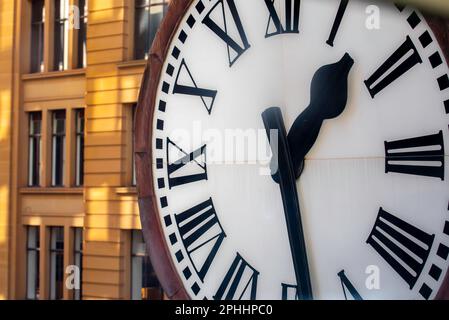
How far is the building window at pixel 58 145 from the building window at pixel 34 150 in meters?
0.18

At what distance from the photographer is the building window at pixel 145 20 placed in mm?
4789

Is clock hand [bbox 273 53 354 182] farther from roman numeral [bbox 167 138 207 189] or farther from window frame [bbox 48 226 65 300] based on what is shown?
window frame [bbox 48 226 65 300]

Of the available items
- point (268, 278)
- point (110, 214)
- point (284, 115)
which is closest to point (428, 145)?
point (284, 115)

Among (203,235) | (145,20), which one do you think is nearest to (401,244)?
(203,235)

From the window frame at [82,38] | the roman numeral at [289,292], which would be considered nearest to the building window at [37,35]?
the window frame at [82,38]

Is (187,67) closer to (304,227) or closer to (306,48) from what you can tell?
(306,48)

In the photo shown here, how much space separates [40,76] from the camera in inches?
211

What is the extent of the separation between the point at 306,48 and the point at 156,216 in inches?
28.7

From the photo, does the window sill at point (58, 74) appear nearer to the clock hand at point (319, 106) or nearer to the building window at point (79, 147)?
the building window at point (79, 147)

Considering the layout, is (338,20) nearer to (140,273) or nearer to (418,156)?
(418,156)

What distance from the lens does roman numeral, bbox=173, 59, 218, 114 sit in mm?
2428

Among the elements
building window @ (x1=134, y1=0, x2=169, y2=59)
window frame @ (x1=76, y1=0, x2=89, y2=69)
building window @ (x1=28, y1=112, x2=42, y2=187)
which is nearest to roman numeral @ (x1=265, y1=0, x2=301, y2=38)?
building window @ (x1=134, y1=0, x2=169, y2=59)

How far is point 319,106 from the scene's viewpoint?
2.20 m

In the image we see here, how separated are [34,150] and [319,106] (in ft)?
11.4
